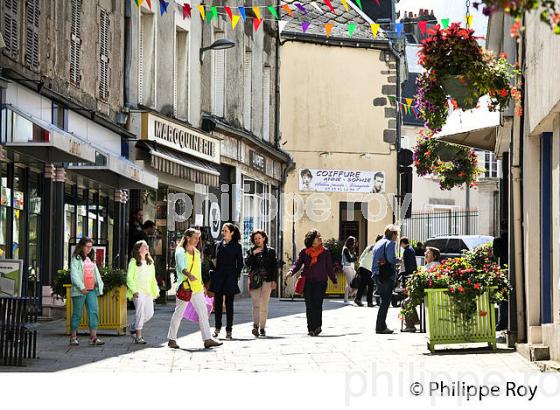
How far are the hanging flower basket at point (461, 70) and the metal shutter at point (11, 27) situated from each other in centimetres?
718

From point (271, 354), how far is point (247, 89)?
2074 centimetres

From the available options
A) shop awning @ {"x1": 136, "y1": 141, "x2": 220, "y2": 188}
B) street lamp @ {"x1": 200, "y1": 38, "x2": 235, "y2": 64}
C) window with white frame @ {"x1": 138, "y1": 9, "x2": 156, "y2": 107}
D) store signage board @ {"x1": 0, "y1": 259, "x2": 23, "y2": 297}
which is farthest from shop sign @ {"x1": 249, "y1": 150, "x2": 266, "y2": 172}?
store signage board @ {"x1": 0, "y1": 259, "x2": 23, "y2": 297}

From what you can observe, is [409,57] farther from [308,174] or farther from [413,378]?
[413,378]

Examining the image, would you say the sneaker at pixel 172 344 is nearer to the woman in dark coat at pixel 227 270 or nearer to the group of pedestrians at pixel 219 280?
the group of pedestrians at pixel 219 280

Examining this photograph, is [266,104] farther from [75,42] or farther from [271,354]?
[271,354]

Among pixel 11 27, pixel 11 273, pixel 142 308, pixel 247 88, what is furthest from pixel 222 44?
pixel 11 273

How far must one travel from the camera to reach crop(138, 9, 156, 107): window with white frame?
Answer: 89.7 ft

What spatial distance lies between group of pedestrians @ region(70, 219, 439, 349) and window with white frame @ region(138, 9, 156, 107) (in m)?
8.02

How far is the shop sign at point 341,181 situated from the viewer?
4134 cm

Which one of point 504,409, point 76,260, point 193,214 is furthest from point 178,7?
point 504,409

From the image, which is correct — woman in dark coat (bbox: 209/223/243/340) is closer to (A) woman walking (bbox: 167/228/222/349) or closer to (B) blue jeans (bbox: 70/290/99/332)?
(A) woman walking (bbox: 167/228/222/349)

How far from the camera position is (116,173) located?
22922 millimetres

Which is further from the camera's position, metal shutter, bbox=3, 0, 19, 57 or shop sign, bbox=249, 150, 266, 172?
shop sign, bbox=249, 150, 266, 172

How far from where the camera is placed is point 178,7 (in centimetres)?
2942
